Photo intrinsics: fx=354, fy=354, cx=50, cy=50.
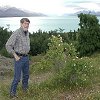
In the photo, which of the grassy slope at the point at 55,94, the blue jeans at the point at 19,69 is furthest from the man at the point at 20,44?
the grassy slope at the point at 55,94

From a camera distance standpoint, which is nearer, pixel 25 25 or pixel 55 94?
pixel 25 25

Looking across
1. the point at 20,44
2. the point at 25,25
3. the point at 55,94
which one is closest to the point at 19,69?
the point at 20,44

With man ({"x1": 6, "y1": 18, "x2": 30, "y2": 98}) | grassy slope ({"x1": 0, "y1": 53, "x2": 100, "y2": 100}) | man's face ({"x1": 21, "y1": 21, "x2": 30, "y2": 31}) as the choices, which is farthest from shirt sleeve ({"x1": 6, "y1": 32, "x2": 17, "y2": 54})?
grassy slope ({"x1": 0, "y1": 53, "x2": 100, "y2": 100})

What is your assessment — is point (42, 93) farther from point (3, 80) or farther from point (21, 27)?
point (3, 80)

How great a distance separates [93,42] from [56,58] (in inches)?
493

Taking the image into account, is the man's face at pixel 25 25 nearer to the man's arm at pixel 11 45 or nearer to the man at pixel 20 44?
the man at pixel 20 44

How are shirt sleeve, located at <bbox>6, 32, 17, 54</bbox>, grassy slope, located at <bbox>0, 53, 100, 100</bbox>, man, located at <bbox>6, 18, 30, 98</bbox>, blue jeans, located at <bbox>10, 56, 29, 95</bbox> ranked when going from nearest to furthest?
shirt sleeve, located at <bbox>6, 32, 17, 54</bbox> < man, located at <bbox>6, 18, 30, 98</bbox> < blue jeans, located at <bbox>10, 56, 29, 95</bbox> < grassy slope, located at <bbox>0, 53, 100, 100</bbox>

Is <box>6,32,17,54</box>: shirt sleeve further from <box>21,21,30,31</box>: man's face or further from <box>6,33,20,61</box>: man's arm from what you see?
<box>21,21,30,31</box>: man's face

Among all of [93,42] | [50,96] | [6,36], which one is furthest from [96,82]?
[6,36]

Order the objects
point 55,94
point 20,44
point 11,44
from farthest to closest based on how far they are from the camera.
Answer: point 55,94 < point 20,44 < point 11,44

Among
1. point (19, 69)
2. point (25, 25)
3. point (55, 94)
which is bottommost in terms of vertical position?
point (55, 94)

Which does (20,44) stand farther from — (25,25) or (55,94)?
(55,94)

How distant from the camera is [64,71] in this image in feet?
35.0

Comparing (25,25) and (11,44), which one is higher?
(25,25)
